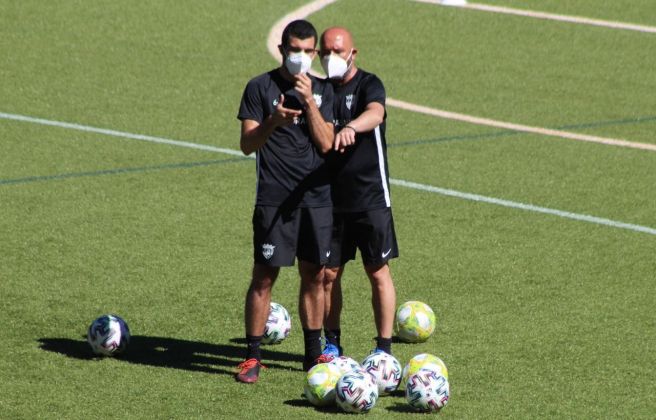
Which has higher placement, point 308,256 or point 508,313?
point 308,256

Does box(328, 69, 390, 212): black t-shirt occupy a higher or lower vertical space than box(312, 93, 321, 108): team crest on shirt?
lower

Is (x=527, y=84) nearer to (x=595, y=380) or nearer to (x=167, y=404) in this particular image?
(x=595, y=380)

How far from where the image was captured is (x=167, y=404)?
9.38m

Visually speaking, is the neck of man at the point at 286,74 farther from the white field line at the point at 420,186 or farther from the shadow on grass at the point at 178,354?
the white field line at the point at 420,186

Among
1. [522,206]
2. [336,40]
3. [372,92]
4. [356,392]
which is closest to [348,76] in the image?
[372,92]

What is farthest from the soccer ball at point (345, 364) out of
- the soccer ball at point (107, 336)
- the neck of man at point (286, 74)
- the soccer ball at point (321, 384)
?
the neck of man at point (286, 74)

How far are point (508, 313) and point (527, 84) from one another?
8565 mm

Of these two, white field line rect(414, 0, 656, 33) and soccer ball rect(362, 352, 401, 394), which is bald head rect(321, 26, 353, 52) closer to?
soccer ball rect(362, 352, 401, 394)

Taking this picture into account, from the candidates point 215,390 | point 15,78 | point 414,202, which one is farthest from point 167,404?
point 15,78

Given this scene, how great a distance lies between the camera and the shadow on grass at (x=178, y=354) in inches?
403

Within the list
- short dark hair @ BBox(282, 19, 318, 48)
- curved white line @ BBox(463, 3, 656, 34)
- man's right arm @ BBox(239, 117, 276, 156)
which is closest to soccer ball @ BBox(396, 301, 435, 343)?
man's right arm @ BBox(239, 117, 276, 156)

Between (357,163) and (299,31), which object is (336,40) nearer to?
(299,31)

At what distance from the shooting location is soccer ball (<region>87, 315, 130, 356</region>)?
10.2 metres

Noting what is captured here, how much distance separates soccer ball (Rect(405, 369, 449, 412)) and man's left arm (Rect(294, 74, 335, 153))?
1.64m
